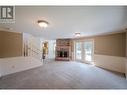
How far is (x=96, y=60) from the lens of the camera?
6391 mm

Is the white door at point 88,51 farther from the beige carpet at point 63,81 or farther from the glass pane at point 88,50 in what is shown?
the beige carpet at point 63,81

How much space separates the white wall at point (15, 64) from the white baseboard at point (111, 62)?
4.00 meters

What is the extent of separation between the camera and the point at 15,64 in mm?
4773

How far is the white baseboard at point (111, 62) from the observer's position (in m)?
4.91

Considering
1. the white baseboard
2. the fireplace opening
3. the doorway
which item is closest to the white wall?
the fireplace opening

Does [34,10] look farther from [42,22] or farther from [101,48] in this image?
[101,48]

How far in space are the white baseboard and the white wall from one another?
4003mm

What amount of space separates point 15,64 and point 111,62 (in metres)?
5.06

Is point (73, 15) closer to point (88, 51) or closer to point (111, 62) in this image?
point (111, 62)

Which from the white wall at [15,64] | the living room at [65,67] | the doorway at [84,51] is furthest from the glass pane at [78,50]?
the white wall at [15,64]

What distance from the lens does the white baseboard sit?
491 cm
